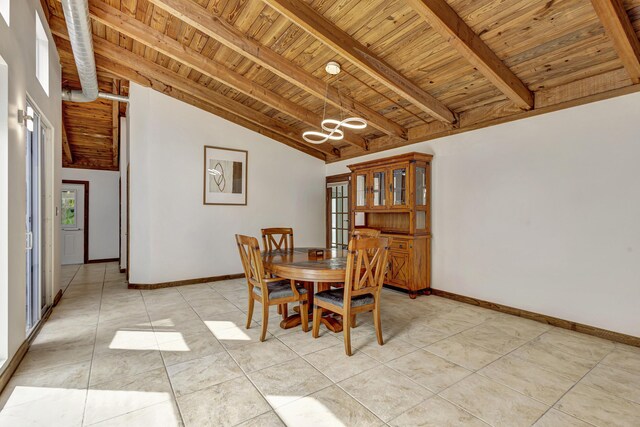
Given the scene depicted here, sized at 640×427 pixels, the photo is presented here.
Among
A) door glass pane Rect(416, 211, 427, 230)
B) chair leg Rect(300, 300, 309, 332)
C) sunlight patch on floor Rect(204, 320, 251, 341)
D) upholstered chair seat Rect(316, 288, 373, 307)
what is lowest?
sunlight patch on floor Rect(204, 320, 251, 341)

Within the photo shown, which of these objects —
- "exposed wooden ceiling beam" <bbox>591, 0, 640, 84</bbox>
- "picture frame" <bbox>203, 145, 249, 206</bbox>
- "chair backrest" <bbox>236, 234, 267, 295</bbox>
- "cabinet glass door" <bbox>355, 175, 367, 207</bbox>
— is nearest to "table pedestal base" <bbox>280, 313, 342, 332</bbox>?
"chair backrest" <bbox>236, 234, 267, 295</bbox>

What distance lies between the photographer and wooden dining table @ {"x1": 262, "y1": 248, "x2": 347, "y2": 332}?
2.69 metres

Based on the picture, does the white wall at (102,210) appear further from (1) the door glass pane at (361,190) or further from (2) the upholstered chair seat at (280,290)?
(2) the upholstered chair seat at (280,290)

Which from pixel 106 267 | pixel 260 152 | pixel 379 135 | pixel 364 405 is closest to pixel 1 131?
pixel 364 405

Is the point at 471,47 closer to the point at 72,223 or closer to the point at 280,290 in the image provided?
the point at 280,290

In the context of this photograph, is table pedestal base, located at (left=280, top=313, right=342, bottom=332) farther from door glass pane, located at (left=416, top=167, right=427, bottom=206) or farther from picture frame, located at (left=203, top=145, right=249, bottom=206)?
picture frame, located at (left=203, top=145, right=249, bottom=206)

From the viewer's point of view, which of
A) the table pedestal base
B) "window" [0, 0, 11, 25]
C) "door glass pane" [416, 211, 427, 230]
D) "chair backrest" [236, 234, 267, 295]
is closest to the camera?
"window" [0, 0, 11, 25]

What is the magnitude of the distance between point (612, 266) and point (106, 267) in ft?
27.2

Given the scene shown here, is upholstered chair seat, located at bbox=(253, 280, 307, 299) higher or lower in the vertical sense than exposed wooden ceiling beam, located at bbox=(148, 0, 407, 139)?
lower

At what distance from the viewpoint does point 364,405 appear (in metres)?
1.93

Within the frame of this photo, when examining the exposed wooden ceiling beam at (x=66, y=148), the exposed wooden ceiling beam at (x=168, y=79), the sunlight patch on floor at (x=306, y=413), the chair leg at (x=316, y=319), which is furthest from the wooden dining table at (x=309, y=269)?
the exposed wooden ceiling beam at (x=66, y=148)

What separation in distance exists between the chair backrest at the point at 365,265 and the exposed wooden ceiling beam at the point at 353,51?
5.84 ft

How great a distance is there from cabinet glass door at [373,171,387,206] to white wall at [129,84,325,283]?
1974 millimetres

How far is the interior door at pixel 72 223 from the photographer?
724 cm
